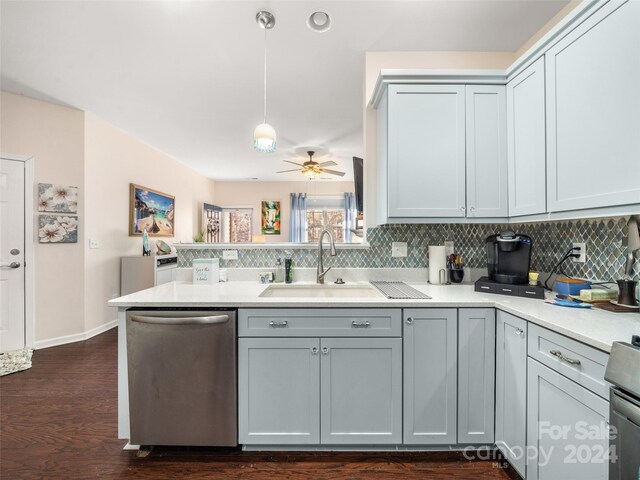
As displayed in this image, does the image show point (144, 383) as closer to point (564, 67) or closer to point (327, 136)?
point (564, 67)

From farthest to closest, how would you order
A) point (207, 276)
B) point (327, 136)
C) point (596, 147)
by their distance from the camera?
point (327, 136) < point (207, 276) < point (596, 147)

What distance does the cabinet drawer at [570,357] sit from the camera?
3.10ft

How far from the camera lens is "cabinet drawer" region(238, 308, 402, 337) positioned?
4.95 ft

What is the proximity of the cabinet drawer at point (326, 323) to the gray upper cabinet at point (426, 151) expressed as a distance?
693mm

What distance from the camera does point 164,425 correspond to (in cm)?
151

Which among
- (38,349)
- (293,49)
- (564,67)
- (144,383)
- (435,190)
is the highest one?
(293,49)

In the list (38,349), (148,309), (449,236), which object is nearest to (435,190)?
(449,236)

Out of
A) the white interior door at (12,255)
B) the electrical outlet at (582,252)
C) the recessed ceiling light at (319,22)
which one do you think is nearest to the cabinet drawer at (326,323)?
the electrical outlet at (582,252)

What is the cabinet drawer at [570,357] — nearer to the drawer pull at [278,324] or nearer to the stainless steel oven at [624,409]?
the stainless steel oven at [624,409]

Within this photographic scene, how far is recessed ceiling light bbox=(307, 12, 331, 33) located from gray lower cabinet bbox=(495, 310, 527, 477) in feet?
6.87

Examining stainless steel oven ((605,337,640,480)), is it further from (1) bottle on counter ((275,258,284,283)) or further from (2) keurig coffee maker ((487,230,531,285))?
(1) bottle on counter ((275,258,284,283))

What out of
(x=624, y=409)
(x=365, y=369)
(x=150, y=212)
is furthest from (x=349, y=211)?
(x=624, y=409)

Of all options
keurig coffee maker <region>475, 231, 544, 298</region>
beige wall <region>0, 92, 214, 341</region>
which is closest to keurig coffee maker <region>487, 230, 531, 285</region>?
keurig coffee maker <region>475, 231, 544, 298</region>

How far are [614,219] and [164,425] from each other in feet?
8.35
